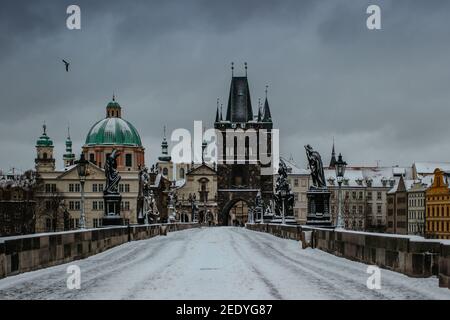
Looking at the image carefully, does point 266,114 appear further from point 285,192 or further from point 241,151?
point 285,192

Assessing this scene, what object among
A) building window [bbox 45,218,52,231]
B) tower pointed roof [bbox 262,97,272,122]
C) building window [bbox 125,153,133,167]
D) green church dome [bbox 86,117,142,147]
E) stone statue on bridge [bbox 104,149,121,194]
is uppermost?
tower pointed roof [bbox 262,97,272,122]

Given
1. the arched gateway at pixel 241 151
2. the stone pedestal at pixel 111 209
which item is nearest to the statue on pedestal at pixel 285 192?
the stone pedestal at pixel 111 209

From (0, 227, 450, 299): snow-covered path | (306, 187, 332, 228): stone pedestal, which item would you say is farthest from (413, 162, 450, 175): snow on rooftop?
(0, 227, 450, 299): snow-covered path

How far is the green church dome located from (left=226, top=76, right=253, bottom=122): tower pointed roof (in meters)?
21.6

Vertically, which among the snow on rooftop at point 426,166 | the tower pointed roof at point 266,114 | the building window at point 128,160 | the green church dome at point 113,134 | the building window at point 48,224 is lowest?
the building window at point 48,224

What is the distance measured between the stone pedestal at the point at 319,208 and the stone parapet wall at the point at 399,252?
8.78m

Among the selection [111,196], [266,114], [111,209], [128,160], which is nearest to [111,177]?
[111,196]

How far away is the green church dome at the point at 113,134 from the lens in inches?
6152

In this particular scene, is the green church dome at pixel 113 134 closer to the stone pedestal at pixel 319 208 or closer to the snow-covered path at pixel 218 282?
the stone pedestal at pixel 319 208

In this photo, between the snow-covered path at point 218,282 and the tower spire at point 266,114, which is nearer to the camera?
the snow-covered path at point 218,282

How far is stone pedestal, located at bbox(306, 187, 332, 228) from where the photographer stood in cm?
3550

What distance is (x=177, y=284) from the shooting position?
15.3 metres

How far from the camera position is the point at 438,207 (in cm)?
10769

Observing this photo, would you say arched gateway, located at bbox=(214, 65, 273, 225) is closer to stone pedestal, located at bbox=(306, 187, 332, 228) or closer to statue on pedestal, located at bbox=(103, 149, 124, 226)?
statue on pedestal, located at bbox=(103, 149, 124, 226)
